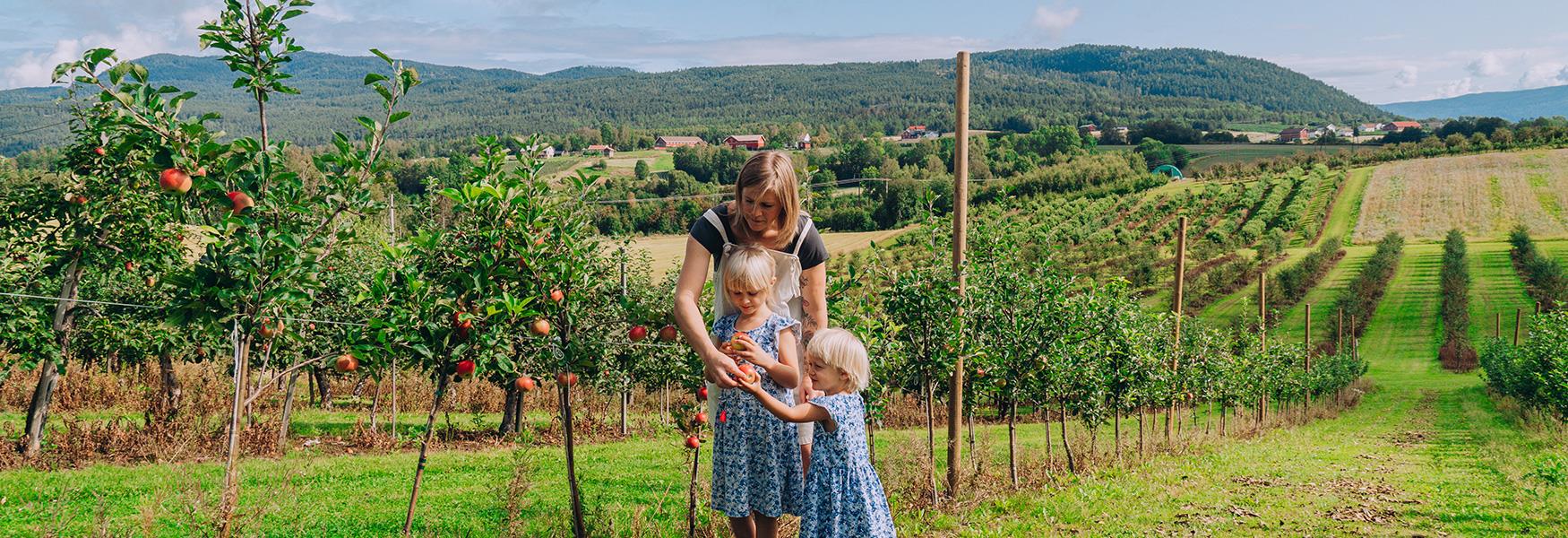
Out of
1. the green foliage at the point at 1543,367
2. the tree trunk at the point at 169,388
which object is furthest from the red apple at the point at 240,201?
the green foliage at the point at 1543,367

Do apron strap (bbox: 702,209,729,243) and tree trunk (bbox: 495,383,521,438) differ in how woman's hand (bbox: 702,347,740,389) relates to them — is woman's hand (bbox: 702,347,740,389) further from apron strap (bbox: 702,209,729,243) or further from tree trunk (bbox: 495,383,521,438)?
tree trunk (bbox: 495,383,521,438)

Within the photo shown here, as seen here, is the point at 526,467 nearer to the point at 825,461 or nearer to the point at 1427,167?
the point at 825,461

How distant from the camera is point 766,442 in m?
3.79

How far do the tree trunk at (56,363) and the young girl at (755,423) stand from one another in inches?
365

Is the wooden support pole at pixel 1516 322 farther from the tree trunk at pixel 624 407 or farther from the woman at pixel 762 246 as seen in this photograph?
the woman at pixel 762 246

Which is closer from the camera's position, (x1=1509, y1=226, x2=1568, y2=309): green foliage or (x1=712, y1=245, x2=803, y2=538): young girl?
(x1=712, y1=245, x2=803, y2=538): young girl

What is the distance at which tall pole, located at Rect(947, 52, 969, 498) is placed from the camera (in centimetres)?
768

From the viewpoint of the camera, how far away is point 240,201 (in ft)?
A: 10.6

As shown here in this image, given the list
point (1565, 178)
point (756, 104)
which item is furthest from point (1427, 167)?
point (756, 104)

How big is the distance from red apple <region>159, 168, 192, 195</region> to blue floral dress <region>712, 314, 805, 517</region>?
1992mm

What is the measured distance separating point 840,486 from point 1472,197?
3171 inches

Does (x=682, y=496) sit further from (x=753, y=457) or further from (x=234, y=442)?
(x=234, y=442)

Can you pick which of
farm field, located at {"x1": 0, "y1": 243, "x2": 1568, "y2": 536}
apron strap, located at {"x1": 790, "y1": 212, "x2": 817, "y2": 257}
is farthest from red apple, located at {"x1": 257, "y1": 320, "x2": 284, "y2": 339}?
apron strap, located at {"x1": 790, "y1": 212, "x2": 817, "y2": 257}

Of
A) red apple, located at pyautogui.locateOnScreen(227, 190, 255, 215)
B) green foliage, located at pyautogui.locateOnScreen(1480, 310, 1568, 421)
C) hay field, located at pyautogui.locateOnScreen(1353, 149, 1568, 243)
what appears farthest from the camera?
hay field, located at pyautogui.locateOnScreen(1353, 149, 1568, 243)
